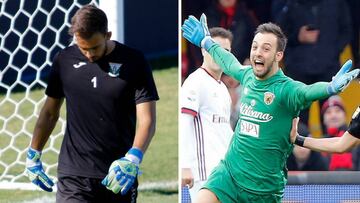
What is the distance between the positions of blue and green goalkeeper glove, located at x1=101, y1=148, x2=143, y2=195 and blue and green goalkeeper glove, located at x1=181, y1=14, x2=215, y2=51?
5.58 ft

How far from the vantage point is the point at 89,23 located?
7.12 m

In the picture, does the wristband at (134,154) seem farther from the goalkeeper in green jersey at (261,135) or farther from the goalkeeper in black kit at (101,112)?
the goalkeeper in green jersey at (261,135)

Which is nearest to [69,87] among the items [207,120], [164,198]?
[207,120]

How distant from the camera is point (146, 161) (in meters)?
13.3

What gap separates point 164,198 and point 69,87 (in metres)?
3.99

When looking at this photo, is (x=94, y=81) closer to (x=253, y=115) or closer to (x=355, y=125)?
(x=253, y=115)

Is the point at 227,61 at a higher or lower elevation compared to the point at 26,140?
higher

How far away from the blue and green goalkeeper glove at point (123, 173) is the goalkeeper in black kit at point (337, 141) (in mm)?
1296

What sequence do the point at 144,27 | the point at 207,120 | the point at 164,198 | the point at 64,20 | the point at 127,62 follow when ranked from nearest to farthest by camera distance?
the point at 127,62, the point at 207,120, the point at 164,198, the point at 64,20, the point at 144,27

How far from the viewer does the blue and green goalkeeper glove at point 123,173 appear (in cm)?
709

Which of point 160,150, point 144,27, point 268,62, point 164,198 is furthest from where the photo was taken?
point 144,27

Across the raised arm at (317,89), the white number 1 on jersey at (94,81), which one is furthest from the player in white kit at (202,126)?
the white number 1 on jersey at (94,81)

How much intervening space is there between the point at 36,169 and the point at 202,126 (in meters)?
1.86

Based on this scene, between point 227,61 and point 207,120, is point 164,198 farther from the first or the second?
point 227,61
